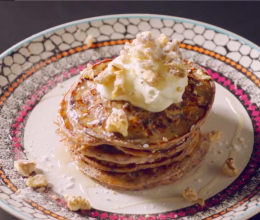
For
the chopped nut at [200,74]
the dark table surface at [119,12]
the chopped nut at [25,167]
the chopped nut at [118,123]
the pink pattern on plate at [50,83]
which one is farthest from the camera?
the dark table surface at [119,12]

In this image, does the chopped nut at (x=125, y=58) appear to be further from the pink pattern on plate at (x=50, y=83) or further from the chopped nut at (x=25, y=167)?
the pink pattern on plate at (x=50, y=83)

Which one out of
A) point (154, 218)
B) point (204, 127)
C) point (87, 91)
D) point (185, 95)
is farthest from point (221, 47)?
point (154, 218)

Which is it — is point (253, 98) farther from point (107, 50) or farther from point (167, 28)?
point (107, 50)

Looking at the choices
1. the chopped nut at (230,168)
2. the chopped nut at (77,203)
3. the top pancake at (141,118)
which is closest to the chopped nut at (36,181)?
the chopped nut at (77,203)

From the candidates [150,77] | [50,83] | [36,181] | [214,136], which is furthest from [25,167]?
[214,136]

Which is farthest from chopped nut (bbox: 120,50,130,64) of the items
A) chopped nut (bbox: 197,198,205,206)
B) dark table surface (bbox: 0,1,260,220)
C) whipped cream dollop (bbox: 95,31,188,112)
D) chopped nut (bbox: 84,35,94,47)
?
dark table surface (bbox: 0,1,260,220)

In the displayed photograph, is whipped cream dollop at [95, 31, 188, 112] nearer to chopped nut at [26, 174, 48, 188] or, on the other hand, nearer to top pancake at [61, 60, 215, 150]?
top pancake at [61, 60, 215, 150]
